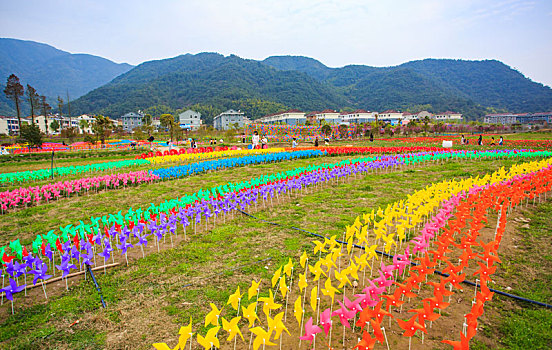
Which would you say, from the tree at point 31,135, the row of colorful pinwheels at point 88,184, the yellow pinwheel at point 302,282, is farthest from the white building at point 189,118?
the yellow pinwheel at point 302,282

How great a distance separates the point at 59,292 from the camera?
4.71 meters

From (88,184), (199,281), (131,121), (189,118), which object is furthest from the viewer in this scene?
(131,121)

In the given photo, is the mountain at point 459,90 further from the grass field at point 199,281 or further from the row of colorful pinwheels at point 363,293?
the row of colorful pinwheels at point 363,293

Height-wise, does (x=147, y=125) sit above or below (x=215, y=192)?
above

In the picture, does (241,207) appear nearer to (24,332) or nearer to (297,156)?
(24,332)

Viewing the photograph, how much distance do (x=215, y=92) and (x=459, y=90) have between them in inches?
5510

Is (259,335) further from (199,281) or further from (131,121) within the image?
(131,121)

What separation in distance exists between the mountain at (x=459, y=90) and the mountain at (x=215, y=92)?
72.9ft

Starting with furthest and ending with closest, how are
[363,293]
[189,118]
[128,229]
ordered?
[189,118]
[128,229]
[363,293]

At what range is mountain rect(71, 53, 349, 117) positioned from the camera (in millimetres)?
128875

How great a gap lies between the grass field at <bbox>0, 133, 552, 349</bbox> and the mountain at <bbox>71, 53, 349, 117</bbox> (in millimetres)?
113538

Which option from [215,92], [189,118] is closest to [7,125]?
[189,118]

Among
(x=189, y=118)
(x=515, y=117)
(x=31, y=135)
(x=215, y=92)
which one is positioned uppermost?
(x=215, y=92)

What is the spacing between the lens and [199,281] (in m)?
4.84
